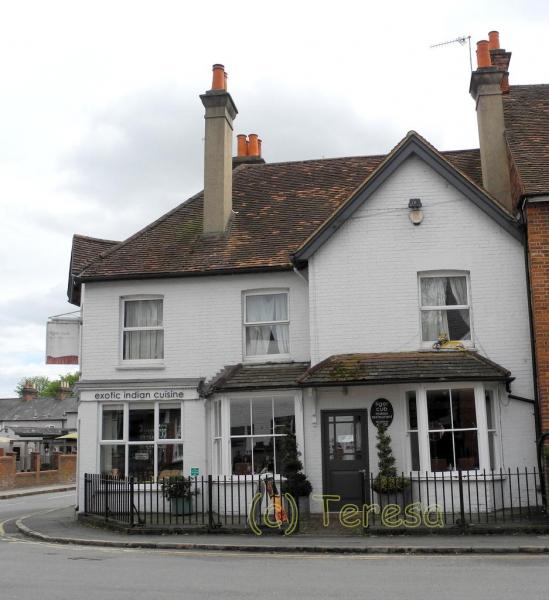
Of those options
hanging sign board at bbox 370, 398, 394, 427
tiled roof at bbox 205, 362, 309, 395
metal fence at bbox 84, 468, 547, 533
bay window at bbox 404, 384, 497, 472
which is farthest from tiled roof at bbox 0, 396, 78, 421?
bay window at bbox 404, 384, 497, 472

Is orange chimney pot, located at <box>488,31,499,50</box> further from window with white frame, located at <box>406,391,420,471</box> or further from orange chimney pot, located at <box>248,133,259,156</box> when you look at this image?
window with white frame, located at <box>406,391,420,471</box>

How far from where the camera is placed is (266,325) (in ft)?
64.3

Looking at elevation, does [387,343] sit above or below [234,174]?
below

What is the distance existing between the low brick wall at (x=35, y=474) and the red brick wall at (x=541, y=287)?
31227mm

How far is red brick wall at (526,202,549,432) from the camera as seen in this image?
646 inches

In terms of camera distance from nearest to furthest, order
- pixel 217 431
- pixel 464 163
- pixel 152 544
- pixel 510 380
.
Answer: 1. pixel 152 544
2. pixel 510 380
3. pixel 217 431
4. pixel 464 163

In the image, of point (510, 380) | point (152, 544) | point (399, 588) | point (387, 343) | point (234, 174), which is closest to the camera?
point (399, 588)

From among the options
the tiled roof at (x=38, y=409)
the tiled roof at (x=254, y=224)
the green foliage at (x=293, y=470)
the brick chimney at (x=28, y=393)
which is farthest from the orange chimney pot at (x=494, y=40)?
the brick chimney at (x=28, y=393)

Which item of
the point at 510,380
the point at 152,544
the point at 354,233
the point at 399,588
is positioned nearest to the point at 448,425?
the point at 510,380

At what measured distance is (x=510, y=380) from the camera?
16781 millimetres

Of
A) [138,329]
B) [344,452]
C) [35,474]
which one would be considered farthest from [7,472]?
[344,452]

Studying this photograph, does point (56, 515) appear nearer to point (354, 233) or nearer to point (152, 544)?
point (152, 544)

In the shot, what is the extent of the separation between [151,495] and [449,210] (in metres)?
9.77

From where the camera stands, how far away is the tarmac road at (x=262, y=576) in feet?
29.9
